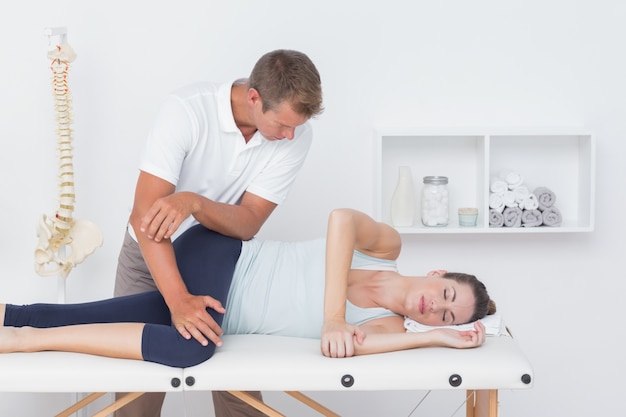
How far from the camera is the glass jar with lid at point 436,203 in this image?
8.66ft

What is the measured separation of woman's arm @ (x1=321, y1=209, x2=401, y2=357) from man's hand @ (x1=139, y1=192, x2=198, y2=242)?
34 cm

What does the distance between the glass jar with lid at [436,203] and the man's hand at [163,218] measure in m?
1.06

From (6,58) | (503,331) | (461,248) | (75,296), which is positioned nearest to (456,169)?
(461,248)

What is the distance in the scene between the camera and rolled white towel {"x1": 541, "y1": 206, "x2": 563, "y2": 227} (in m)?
2.65

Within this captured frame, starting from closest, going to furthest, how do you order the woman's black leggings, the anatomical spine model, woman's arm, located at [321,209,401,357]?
woman's arm, located at [321,209,401,357] < the woman's black leggings < the anatomical spine model

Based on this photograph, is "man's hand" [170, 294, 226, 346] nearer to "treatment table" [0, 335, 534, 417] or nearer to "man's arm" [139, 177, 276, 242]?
"treatment table" [0, 335, 534, 417]

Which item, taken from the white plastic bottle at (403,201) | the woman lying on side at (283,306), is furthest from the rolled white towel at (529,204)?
the woman lying on side at (283,306)

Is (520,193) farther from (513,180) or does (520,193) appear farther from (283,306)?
(283,306)

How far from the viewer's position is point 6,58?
106 inches

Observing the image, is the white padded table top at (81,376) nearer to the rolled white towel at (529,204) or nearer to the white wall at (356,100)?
the white wall at (356,100)

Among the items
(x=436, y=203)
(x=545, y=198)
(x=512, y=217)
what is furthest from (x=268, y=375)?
(x=545, y=198)

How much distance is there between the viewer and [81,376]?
157 cm

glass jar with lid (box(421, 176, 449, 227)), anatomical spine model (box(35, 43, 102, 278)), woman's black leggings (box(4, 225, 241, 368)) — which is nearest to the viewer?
woman's black leggings (box(4, 225, 241, 368))

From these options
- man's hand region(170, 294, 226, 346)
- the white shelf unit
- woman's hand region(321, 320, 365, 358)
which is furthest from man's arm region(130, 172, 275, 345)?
the white shelf unit
